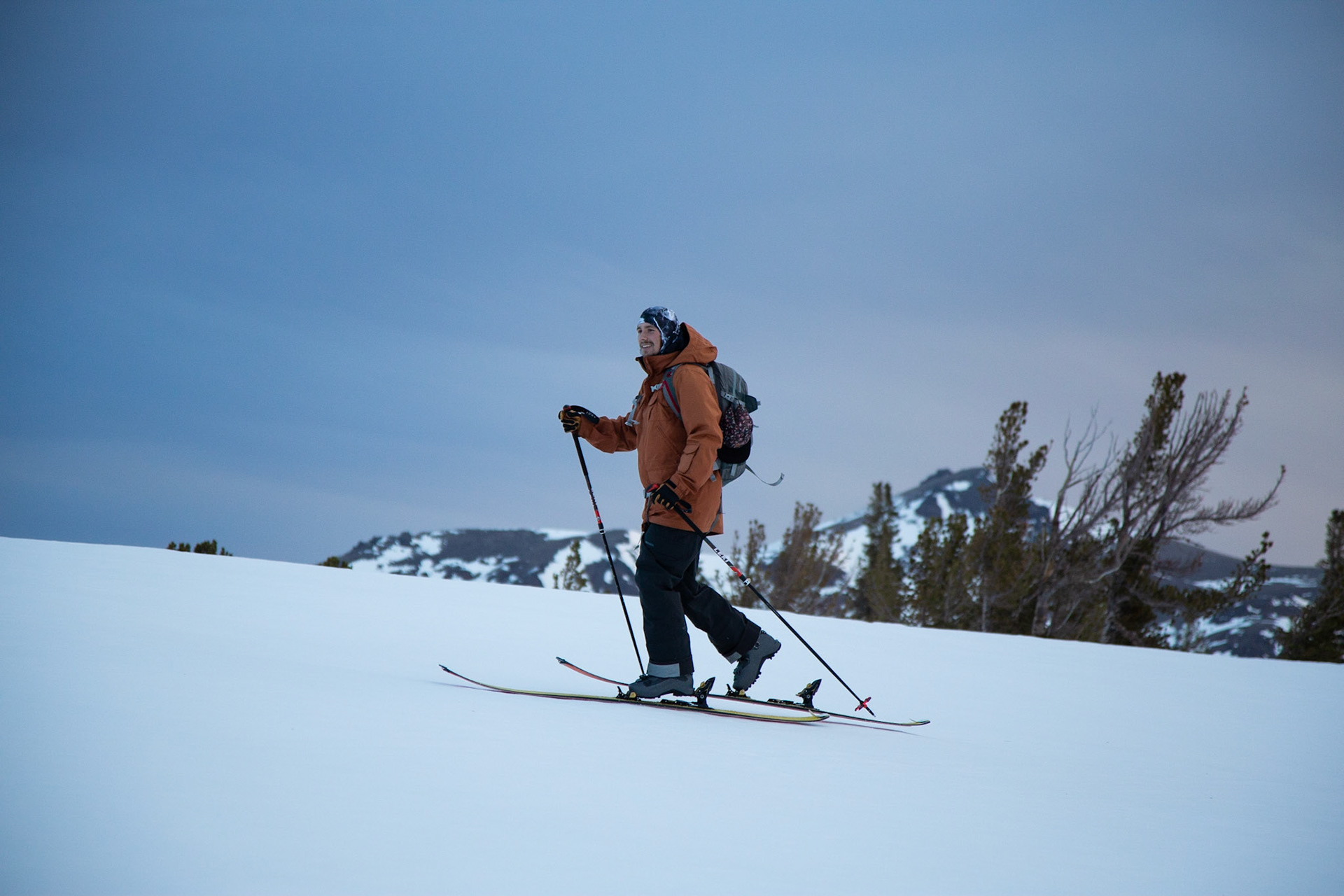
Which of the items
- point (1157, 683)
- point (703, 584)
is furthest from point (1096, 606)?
point (703, 584)

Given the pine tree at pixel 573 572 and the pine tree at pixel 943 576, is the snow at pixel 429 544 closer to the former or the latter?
the pine tree at pixel 573 572

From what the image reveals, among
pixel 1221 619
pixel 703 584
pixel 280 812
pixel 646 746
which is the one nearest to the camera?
pixel 280 812

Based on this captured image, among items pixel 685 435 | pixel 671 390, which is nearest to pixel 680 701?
pixel 685 435

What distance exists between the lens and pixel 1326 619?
22688 millimetres

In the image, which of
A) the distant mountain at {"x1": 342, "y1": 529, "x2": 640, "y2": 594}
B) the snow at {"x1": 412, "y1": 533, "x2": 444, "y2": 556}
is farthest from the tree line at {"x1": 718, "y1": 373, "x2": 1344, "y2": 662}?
the snow at {"x1": 412, "y1": 533, "x2": 444, "y2": 556}

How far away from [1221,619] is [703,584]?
23.5 meters

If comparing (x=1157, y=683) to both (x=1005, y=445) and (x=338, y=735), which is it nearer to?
(x=338, y=735)

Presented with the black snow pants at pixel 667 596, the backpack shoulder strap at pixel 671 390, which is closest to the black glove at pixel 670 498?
the black snow pants at pixel 667 596

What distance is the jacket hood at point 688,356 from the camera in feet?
13.1

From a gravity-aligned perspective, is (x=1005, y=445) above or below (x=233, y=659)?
above

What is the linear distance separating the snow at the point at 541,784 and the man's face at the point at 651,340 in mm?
1511

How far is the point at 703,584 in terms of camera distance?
14.2 ft

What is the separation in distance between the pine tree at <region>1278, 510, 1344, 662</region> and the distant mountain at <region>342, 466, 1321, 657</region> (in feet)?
1.01

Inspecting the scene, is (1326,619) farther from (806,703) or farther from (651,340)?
(651,340)
